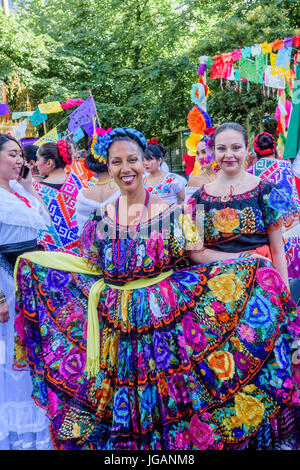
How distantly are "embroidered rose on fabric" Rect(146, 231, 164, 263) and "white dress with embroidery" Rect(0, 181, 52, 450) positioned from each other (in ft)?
3.44

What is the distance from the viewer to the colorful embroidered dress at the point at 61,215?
4.77 metres

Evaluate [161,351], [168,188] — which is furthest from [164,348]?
[168,188]

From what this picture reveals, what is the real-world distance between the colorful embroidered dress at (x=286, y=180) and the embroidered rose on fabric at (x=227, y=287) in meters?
2.68

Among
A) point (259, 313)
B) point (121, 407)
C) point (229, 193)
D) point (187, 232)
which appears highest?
point (229, 193)

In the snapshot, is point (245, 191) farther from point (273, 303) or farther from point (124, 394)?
point (124, 394)

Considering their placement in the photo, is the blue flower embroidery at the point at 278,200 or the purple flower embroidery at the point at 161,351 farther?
the blue flower embroidery at the point at 278,200

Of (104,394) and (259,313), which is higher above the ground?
(259,313)

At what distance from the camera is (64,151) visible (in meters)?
4.81

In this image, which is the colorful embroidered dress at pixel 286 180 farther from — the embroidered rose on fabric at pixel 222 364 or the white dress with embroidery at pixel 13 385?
the white dress with embroidery at pixel 13 385

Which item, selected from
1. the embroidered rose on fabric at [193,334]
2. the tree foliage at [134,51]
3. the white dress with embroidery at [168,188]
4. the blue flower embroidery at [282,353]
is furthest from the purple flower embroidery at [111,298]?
the tree foliage at [134,51]

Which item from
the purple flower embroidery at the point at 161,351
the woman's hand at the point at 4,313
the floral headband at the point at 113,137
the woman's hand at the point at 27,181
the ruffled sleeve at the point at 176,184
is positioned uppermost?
the ruffled sleeve at the point at 176,184

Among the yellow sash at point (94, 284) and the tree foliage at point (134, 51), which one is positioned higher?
the tree foliage at point (134, 51)

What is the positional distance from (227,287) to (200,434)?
0.76 meters

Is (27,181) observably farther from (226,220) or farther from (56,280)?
(226,220)
